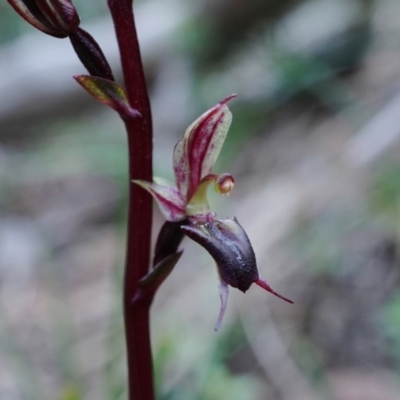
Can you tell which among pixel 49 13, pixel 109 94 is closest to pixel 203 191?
pixel 109 94

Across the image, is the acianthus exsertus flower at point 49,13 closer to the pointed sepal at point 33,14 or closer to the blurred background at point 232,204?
the pointed sepal at point 33,14

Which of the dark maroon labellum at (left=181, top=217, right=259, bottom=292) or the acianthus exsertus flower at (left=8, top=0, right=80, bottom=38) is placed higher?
the acianthus exsertus flower at (left=8, top=0, right=80, bottom=38)

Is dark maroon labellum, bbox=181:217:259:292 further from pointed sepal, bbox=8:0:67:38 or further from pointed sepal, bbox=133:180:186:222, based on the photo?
pointed sepal, bbox=8:0:67:38

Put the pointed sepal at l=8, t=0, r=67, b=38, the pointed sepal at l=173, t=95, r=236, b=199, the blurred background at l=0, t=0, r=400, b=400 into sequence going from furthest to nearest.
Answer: the blurred background at l=0, t=0, r=400, b=400 → the pointed sepal at l=173, t=95, r=236, b=199 → the pointed sepal at l=8, t=0, r=67, b=38

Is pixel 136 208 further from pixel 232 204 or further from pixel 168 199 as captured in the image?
pixel 232 204

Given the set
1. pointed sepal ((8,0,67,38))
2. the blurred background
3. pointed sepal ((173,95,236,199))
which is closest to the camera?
pointed sepal ((8,0,67,38))

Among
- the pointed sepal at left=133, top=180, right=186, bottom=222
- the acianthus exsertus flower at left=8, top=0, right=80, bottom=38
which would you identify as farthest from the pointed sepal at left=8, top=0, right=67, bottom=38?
the pointed sepal at left=133, top=180, right=186, bottom=222

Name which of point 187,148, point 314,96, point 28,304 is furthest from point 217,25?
point 187,148
